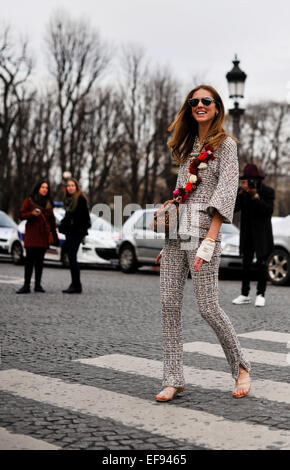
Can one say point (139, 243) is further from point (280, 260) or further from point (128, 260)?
point (280, 260)

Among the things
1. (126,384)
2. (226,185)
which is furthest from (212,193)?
(126,384)

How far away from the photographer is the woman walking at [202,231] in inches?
168

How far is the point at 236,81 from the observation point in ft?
56.5

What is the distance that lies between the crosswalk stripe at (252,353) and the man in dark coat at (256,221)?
3322 mm

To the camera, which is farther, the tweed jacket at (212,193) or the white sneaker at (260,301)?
the white sneaker at (260,301)

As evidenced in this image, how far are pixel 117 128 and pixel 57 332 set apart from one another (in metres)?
35.2

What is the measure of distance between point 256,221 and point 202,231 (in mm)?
5576

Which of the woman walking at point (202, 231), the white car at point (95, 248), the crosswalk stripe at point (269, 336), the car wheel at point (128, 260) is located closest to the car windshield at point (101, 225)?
the white car at point (95, 248)

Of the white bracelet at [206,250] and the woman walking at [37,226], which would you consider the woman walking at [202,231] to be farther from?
the woman walking at [37,226]

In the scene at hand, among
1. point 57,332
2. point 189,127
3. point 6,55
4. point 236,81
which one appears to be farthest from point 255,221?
point 6,55

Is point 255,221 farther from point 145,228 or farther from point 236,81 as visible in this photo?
point 236,81

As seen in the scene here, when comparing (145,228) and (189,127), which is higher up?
(189,127)

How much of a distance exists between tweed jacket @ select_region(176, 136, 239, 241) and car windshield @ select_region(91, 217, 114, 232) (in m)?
14.1

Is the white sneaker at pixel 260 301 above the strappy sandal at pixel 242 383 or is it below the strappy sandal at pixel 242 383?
below
